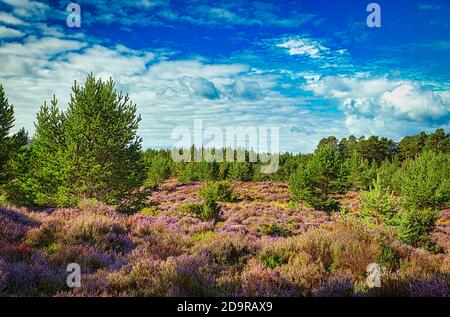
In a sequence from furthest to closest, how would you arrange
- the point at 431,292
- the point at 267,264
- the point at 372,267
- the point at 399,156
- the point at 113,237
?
the point at 399,156 → the point at 113,237 → the point at 267,264 → the point at 372,267 → the point at 431,292

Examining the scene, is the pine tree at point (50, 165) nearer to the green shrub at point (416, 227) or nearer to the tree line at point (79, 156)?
the tree line at point (79, 156)

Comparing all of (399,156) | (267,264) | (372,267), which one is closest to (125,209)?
(267,264)

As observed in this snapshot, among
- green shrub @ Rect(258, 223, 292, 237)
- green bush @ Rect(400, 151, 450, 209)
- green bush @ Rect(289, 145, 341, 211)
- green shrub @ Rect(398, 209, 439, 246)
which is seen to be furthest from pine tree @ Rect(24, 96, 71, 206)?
green bush @ Rect(400, 151, 450, 209)

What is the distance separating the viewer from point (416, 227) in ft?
57.6

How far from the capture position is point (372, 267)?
5.21 metres

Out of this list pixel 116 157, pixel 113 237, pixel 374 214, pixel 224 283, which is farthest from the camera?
pixel 116 157

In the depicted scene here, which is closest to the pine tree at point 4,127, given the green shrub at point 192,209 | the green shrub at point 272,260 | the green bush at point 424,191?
the green shrub at point 192,209

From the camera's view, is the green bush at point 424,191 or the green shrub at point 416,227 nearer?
the green shrub at point 416,227

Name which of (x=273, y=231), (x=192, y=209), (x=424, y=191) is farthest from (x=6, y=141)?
(x=424, y=191)

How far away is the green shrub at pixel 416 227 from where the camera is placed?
54.5ft

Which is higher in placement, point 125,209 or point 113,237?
point 113,237

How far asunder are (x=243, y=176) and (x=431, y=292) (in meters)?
64.5

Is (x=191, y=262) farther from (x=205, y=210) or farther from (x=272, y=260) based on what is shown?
(x=205, y=210)
